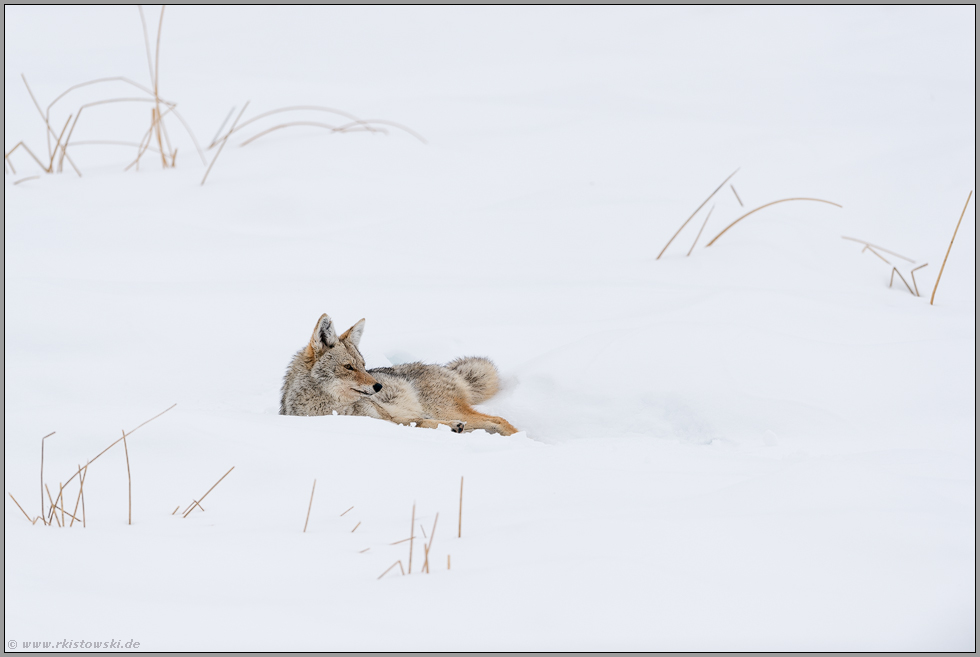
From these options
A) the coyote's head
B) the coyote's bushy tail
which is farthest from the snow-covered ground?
the coyote's head

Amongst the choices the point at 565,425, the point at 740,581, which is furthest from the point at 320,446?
the point at 740,581

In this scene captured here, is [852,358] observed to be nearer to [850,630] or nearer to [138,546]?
[850,630]

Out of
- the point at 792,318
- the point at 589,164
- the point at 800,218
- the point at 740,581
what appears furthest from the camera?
the point at 589,164

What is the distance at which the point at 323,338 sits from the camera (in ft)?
15.4

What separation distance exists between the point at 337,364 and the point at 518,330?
4.49 feet

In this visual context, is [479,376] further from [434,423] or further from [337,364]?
[337,364]

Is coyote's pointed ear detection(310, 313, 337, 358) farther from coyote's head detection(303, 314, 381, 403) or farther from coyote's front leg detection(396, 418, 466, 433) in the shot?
coyote's front leg detection(396, 418, 466, 433)

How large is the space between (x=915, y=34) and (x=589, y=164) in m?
5.58

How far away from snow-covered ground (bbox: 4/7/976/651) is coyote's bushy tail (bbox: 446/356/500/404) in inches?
5.5

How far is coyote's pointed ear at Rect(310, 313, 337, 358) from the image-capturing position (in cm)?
466

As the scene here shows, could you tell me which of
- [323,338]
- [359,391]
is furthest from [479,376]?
[323,338]

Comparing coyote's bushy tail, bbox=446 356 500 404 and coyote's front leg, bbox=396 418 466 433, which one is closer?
coyote's front leg, bbox=396 418 466 433

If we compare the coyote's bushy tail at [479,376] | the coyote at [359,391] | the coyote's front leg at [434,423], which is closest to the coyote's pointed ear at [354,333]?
the coyote at [359,391]

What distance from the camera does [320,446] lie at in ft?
11.8
